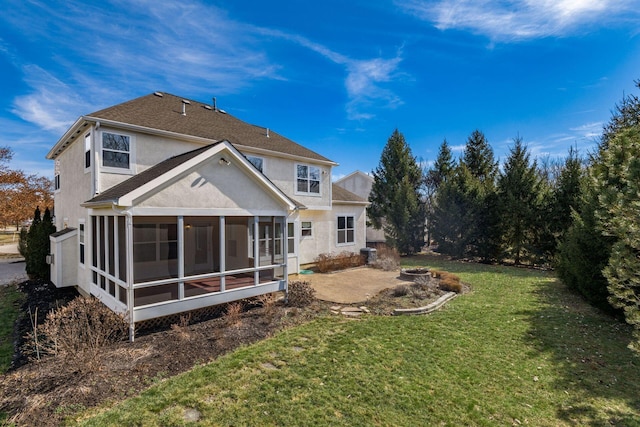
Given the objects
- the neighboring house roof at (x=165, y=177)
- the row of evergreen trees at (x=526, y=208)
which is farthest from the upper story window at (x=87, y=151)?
the row of evergreen trees at (x=526, y=208)

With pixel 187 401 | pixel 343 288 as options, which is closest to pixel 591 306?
pixel 343 288

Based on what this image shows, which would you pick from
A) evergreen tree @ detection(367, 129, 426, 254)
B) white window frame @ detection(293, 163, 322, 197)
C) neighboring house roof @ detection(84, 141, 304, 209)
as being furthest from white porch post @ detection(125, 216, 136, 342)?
evergreen tree @ detection(367, 129, 426, 254)

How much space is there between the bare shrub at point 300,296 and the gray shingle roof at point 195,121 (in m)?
7.32

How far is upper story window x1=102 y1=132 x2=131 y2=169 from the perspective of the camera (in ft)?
32.7

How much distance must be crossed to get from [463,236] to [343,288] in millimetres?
13008

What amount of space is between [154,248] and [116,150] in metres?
5.54

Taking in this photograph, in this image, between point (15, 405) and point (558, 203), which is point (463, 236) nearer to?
point (558, 203)

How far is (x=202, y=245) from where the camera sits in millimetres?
14836

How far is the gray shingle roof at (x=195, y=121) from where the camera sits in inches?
439

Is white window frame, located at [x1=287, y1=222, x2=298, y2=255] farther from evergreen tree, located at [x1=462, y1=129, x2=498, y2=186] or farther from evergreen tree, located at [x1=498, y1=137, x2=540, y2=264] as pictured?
evergreen tree, located at [x1=462, y1=129, x2=498, y2=186]

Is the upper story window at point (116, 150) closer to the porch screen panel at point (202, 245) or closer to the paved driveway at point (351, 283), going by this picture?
the porch screen panel at point (202, 245)

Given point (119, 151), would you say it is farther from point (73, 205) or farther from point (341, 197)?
point (341, 197)

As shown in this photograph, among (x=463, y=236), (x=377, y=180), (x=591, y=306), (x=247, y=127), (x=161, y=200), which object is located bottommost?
(x=591, y=306)

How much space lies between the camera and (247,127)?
671 inches
